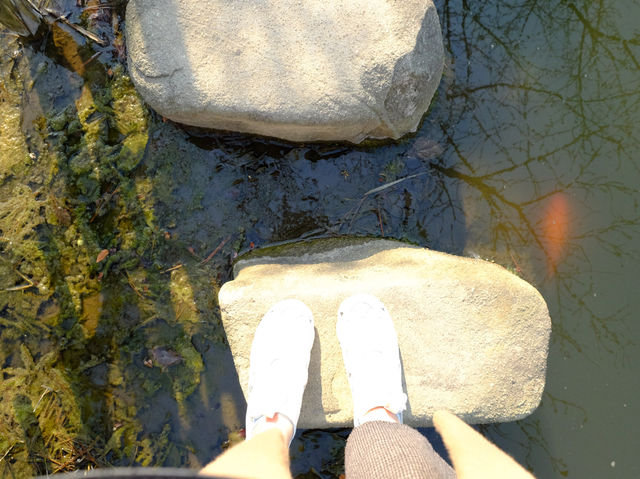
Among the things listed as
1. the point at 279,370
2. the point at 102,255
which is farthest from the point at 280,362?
the point at 102,255

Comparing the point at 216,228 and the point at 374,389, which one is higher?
the point at 216,228

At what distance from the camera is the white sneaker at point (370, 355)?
6.52ft

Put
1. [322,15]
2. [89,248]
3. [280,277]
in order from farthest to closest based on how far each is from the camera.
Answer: [89,248]
[280,277]
[322,15]

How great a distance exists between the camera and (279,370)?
2.03 m

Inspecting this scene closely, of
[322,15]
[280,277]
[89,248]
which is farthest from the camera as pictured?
[89,248]

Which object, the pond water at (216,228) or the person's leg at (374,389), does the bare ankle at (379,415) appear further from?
the pond water at (216,228)

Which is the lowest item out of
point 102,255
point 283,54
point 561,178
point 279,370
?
point 279,370

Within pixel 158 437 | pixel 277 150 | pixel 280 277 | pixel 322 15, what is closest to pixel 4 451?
pixel 158 437

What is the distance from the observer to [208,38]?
2.04 m

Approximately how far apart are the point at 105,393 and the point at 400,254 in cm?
181

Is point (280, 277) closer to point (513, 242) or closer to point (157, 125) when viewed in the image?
point (157, 125)

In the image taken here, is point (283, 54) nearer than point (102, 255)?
Yes

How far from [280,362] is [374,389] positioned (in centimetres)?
44

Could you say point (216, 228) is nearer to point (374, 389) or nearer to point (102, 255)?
point (102, 255)
